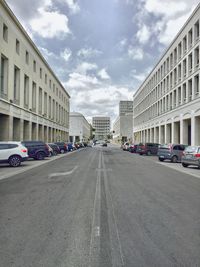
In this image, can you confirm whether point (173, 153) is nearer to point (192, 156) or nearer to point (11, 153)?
point (192, 156)

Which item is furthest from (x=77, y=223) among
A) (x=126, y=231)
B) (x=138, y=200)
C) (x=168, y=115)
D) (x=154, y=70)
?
(x=154, y=70)

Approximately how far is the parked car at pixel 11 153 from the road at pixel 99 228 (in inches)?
362

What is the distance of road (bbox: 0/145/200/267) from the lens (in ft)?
12.3

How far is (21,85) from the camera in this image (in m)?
32.8

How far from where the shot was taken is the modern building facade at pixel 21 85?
91.2 feet

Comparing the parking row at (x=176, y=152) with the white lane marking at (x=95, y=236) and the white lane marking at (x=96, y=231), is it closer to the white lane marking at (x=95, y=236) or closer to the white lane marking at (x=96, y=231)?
the white lane marking at (x=95, y=236)

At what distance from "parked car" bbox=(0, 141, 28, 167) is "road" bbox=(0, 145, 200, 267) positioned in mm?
9202

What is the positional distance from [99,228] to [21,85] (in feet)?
100

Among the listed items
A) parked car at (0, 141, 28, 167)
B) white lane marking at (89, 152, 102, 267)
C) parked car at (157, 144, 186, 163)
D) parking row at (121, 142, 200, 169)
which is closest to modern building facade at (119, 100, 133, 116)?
parking row at (121, 142, 200, 169)

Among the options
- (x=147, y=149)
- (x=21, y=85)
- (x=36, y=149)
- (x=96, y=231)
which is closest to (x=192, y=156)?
(x=36, y=149)

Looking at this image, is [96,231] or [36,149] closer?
[96,231]

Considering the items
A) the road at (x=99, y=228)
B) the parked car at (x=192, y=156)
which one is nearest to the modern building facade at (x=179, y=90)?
the parked car at (x=192, y=156)

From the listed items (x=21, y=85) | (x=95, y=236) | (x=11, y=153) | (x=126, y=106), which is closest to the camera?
(x=95, y=236)

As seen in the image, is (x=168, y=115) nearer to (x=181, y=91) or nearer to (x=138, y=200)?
(x=181, y=91)
